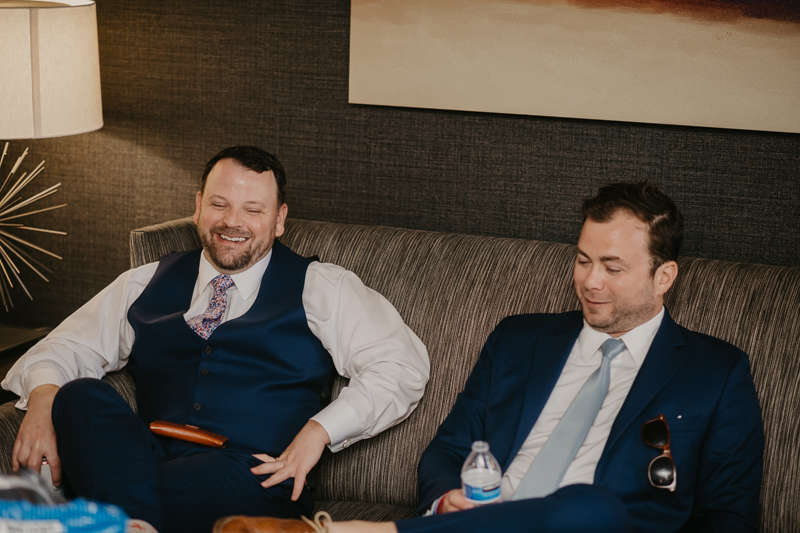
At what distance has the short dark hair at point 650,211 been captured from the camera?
174 cm

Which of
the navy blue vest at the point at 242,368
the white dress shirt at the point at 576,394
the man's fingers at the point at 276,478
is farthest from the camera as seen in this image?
the navy blue vest at the point at 242,368

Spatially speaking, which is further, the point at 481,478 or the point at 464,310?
the point at 464,310

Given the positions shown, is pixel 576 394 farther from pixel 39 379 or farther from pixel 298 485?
pixel 39 379

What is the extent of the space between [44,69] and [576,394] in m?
1.75

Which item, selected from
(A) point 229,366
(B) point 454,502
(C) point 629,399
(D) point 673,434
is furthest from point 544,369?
(A) point 229,366

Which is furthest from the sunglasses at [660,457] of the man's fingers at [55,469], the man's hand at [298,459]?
the man's fingers at [55,469]

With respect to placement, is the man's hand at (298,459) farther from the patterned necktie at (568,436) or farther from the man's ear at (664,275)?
the man's ear at (664,275)

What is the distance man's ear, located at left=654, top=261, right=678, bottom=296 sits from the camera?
177cm

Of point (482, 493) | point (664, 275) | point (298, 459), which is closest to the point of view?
point (482, 493)

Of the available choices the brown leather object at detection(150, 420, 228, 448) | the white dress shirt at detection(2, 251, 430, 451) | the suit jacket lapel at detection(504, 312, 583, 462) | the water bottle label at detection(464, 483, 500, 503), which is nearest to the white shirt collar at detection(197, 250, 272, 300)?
the white dress shirt at detection(2, 251, 430, 451)

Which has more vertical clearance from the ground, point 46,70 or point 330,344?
point 46,70

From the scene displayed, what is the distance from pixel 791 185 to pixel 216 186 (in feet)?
5.11

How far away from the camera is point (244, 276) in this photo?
2.11 m

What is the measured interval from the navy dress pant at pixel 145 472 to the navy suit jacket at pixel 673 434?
0.41 meters
